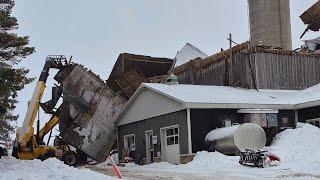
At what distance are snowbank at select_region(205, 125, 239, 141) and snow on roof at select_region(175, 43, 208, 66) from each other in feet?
55.5

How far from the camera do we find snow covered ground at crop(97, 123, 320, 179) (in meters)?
17.1

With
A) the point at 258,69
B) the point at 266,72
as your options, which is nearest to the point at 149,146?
the point at 258,69

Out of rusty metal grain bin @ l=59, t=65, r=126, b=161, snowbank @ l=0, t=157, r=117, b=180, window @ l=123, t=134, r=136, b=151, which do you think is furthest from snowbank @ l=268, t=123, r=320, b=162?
rusty metal grain bin @ l=59, t=65, r=126, b=161

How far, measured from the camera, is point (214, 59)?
34.2 metres

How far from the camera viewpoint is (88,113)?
33.3 m

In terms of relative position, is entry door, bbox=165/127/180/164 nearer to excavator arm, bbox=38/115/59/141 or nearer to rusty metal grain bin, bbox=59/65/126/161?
rusty metal grain bin, bbox=59/65/126/161

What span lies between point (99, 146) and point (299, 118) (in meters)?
12.8

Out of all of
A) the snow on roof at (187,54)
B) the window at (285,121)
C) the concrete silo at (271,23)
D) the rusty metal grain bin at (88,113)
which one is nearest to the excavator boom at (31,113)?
the rusty metal grain bin at (88,113)

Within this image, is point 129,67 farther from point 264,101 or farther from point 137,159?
point 264,101

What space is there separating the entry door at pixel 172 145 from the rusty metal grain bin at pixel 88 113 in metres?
6.70

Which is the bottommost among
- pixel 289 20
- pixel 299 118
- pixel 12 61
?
pixel 299 118

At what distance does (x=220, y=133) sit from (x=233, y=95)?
461 cm

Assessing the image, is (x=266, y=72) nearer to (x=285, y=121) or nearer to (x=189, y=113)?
(x=285, y=121)

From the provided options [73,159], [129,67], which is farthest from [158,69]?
[73,159]
